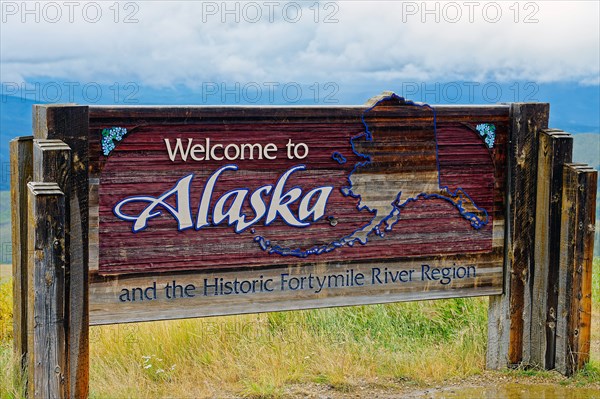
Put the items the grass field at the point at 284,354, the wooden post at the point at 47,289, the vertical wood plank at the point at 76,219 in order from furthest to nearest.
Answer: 1. the grass field at the point at 284,354
2. the vertical wood plank at the point at 76,219
3. the wooden post at the point at 47,289

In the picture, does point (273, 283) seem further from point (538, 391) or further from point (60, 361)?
point (538, 391)

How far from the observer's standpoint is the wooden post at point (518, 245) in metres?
7.02

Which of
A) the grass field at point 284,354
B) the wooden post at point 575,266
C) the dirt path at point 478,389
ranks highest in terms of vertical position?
the wooden post at point 575,266

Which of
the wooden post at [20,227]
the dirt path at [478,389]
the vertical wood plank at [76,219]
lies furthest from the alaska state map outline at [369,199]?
the wooden post at [20,227]

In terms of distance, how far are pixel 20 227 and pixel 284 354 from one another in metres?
2.27

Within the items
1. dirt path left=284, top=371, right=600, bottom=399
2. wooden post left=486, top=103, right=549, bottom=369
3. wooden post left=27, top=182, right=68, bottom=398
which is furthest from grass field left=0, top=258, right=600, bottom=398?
wooden post left=27, top=182, right=68, bottom=398

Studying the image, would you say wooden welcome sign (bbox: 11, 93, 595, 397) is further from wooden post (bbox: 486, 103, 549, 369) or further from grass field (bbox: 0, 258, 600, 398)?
grass field (bbox: 0, 258, 600, 398)

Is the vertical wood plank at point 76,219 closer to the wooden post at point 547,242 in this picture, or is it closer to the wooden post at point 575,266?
the wooden post at point 547,242

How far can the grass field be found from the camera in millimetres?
6383

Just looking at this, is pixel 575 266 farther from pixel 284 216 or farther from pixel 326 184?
pixel 284 216

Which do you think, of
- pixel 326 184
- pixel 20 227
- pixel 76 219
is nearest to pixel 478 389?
pixel 326 184

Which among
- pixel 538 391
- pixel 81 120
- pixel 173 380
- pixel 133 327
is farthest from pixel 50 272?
pixel 538 391

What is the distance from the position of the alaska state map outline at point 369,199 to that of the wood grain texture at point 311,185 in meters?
0.04

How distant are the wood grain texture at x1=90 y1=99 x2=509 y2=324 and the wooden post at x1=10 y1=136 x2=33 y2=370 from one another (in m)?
0.56
